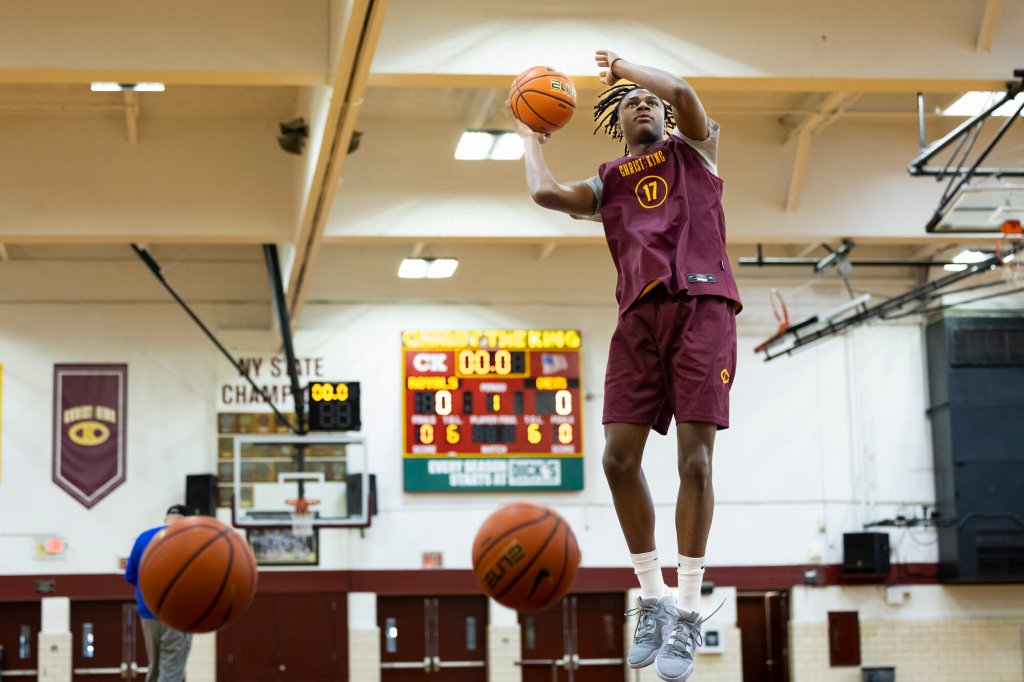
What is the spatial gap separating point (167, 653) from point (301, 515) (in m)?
5.46

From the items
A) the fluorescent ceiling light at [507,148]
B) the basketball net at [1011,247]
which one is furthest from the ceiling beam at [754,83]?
the basketball net at [1011,247]

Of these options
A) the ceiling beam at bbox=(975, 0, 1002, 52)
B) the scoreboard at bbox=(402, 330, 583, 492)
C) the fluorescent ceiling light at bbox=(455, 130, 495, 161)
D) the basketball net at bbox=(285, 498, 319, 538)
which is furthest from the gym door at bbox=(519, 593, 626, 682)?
the ceiling beam at bbox=(975, 0, 1002, 52)

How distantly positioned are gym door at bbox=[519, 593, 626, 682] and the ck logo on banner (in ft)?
20.2

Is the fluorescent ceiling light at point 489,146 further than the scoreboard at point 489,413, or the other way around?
the scoreboard at point 489,413

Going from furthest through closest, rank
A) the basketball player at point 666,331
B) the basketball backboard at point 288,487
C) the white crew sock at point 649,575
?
the basketball backboard at point 288,487 < the white crew sock at point 649,575 < the basketball player at point 666,331

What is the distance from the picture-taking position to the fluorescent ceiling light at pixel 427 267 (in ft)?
57.5

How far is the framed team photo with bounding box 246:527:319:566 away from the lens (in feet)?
59.8

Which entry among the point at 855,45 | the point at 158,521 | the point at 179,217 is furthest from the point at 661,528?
the point at 855,45

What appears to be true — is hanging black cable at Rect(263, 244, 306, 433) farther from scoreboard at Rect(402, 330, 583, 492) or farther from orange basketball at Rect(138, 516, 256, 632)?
orange basketball at Rect(138, 516, 256, 632)

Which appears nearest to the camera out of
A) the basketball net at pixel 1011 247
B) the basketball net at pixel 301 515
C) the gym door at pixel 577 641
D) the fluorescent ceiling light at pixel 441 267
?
the basketball net at pixel 1011 247

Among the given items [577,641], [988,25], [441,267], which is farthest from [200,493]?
[988,25]

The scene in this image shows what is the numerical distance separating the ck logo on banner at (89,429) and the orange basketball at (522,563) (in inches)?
582

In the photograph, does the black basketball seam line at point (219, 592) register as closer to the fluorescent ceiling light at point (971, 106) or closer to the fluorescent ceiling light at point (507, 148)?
the fluorescent ceiling light at point (507, 148)

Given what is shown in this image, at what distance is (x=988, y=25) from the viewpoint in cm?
1014
